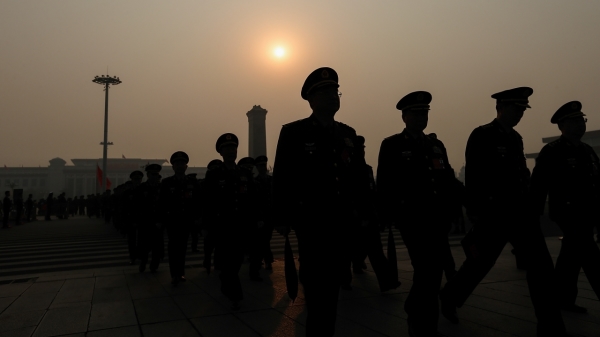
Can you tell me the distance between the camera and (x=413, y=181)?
3.87 metres

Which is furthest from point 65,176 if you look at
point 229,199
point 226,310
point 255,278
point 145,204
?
point 226,310

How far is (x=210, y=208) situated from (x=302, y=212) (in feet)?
10.1

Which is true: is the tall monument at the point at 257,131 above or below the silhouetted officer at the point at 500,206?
above

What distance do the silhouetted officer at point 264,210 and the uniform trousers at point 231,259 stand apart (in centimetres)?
50

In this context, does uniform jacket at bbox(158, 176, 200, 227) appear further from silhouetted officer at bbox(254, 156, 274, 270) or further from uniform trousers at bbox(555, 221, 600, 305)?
uniform trousers at bbox(555, 221, 600, 305)

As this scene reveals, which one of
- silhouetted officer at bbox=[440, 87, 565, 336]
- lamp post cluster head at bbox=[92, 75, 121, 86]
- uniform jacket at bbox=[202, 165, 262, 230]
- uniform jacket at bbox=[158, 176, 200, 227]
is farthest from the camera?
lamp post cluster head at bbox=[92, 75, 121, 86]

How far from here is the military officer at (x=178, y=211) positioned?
6926 mm

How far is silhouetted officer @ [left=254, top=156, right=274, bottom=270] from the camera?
6.34 metres

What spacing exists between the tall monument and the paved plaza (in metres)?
42.8

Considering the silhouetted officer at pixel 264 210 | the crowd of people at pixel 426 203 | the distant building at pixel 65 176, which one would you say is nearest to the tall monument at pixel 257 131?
the silhouetted officer at pixel 264 210

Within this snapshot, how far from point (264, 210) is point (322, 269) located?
516 cm

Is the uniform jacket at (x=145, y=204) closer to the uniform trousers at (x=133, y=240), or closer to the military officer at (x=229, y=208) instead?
the uniform trousers at (x=133, y=240)

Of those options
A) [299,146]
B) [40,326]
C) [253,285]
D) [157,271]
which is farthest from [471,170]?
[157,271]

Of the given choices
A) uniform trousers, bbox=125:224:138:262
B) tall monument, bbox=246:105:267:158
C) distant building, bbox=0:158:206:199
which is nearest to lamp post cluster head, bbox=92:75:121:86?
tall monument, bbox=246:105:267:158
